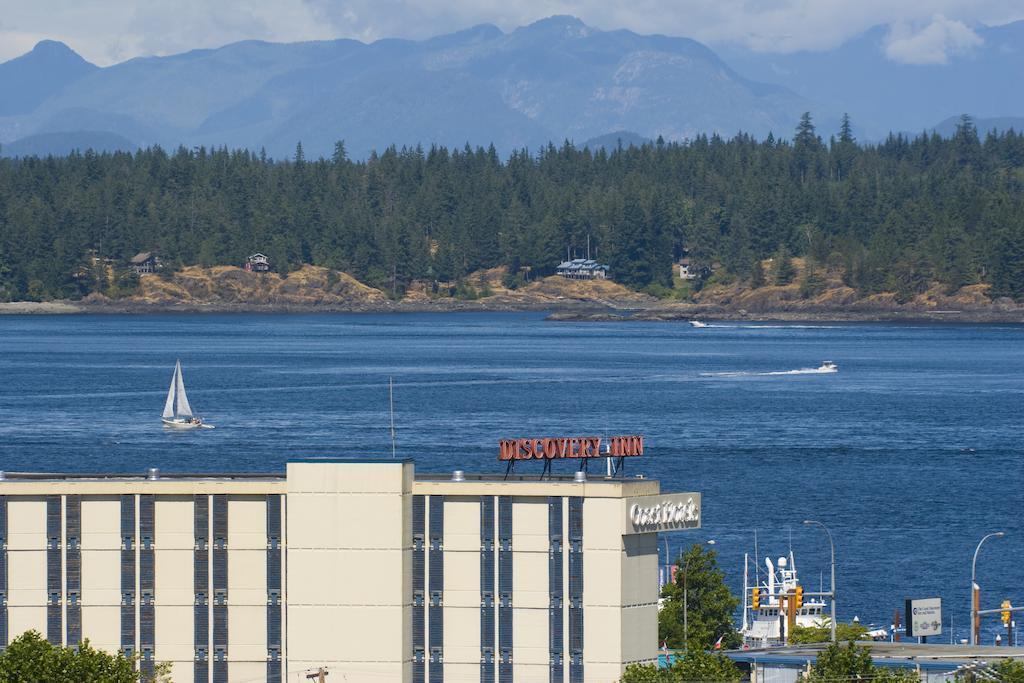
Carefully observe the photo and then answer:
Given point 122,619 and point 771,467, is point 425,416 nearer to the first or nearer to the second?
point 771,467

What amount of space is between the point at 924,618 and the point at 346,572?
20.9 meters

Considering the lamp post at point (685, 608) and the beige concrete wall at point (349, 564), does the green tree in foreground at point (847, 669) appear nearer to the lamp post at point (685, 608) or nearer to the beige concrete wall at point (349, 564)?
the beige concrete wall at point (349, 564)

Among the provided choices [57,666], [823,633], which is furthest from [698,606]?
[57,666]

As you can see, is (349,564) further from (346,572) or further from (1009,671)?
(1009,671)

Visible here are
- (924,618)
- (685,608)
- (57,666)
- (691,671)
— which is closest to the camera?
(57,666)

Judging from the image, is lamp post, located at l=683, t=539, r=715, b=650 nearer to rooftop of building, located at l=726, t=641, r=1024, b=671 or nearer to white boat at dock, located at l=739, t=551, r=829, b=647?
white boat at dock, located at l=739, t=551, r=829, b=647

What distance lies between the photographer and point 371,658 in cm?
5541

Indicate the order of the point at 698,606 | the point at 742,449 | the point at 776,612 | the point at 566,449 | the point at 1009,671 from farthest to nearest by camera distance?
the point at 742,449 < the point at 776,612 < the point at 698,606 < the point at 566,449 < the point at 1009,671

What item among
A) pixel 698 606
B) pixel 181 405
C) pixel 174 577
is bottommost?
pixel 698 606

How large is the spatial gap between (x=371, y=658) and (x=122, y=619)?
7.16 metres

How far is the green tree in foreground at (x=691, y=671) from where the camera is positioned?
166 feet

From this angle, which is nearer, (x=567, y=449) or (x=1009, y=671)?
(x=1009, y=671)

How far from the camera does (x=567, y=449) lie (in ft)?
199

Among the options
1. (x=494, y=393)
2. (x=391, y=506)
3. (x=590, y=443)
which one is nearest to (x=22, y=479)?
(x=391, y=506)
